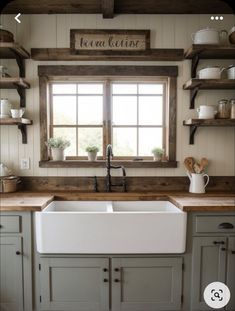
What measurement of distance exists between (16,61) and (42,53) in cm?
26

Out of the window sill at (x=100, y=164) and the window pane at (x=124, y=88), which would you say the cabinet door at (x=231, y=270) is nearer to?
the window sill at (x=100, y=164)

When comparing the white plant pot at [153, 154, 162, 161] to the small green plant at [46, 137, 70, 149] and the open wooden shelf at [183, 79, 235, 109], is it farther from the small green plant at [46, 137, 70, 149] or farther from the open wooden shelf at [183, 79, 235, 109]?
the small green plant at [46, 137, 70, 149]

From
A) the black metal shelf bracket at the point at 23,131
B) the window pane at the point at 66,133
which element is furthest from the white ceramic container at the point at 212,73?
the black metal shelf bracket at the point at 23,131

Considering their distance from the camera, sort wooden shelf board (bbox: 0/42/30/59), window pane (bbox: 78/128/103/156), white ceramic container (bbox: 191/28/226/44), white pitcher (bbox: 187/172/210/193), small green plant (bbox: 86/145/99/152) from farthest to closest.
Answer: window pane (bbox: 78/128/103/156), small green plant (bbox: 86/145/99/152), white pitcher (bbox: 187/172/210/193), white ceramic container (bbox: 191/28/226/44), wooden shelf board (bbox: 0/42/30/59)

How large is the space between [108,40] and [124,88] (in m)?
0.46

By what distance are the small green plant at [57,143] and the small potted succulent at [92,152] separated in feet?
0.68

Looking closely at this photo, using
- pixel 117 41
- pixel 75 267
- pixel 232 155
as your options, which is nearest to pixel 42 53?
pixel 117 41

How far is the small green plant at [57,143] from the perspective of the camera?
8.41 ft

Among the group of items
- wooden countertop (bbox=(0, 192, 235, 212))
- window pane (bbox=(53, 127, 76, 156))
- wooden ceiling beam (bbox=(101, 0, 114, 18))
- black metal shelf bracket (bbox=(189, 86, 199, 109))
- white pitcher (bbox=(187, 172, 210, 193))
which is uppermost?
wooden ceiling beam (bbox=(101, 0, 114, 18))

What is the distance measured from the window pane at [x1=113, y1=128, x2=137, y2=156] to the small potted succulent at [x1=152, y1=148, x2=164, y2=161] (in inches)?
8.2

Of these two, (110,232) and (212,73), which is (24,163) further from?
(212,73)

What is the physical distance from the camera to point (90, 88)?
8.72 feet

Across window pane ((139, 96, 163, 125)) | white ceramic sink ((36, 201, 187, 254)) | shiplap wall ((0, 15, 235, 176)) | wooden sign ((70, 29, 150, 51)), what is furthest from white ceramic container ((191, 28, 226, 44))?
white ceramic sink ((36, 201, 187, 254))

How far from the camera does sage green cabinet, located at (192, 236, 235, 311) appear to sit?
2.03 m
